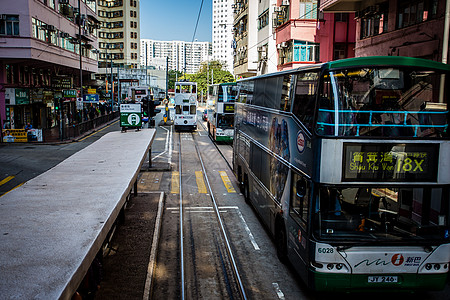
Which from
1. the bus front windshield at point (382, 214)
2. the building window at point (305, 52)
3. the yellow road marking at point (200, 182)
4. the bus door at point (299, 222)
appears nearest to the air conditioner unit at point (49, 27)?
the building window at point (305, 52)

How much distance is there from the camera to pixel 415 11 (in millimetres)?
14703

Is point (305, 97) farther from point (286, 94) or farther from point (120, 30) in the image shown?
point (120, 30)

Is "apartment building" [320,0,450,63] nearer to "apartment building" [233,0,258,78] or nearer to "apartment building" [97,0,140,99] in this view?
"apartment building" [233,0,258,78]

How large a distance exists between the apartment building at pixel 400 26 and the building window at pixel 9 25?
20.5 metres

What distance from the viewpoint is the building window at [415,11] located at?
13.7 metres

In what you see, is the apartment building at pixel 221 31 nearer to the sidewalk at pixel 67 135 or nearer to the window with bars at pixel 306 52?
the sidewalk at pixel 67 135

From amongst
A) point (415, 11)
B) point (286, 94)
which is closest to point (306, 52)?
point (415, 11)

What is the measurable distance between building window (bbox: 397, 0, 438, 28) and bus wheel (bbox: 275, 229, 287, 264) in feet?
30.3

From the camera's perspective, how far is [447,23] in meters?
11.1

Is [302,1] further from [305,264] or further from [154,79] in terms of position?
[154,79]

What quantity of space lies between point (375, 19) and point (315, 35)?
29.3 ft

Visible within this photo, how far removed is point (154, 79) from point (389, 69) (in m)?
101

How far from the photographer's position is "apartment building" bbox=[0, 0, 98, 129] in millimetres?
27781

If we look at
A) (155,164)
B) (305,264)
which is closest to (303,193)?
(305,264)
